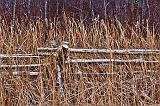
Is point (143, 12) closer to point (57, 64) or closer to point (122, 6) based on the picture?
point (122, 6)

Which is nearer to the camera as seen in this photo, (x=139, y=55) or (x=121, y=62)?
(x=121, y=62)

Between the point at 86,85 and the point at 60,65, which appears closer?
the point at 60,65

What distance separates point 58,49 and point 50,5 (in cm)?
648

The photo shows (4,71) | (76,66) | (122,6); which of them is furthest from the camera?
(122,6)

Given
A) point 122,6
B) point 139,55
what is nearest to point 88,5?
point 122,6

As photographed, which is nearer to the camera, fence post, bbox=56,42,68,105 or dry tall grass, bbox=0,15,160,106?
dry tall grass, bbox=0,15,160,106

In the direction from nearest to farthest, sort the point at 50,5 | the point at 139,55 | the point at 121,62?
the point at 121,62, the point at 139,55, the point at 50,5

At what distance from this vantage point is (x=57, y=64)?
3281mm

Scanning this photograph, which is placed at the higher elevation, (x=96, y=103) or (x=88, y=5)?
(x=88, y=5)

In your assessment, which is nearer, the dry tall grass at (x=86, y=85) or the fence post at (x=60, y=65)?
the dry tall grass at (x=86, y=85)

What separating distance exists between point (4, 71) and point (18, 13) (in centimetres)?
562

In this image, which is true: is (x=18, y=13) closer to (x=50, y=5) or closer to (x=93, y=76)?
(x=50, y=5)

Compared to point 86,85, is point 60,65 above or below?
above

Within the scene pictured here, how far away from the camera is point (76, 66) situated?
3355 millimetres
